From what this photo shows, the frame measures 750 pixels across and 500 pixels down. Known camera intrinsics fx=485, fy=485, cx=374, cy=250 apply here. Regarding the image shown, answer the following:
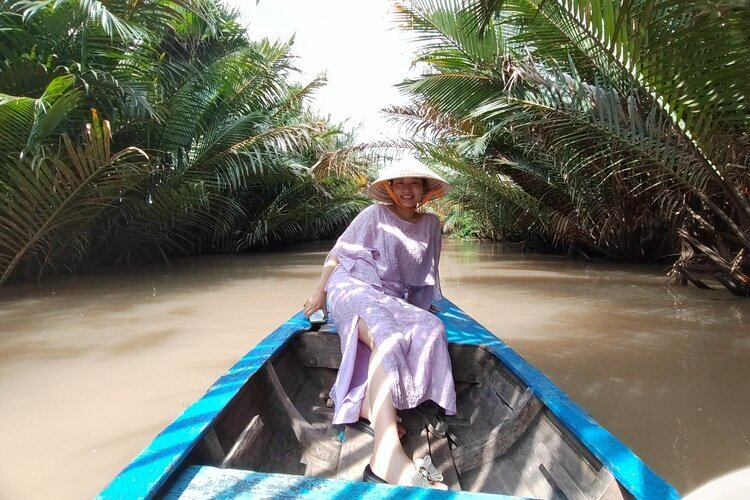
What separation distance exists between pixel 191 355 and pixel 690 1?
3431mm

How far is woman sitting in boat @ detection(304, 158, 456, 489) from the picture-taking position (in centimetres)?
167

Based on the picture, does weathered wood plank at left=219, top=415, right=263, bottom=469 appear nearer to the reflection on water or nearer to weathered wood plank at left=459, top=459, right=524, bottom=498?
the reflection on water

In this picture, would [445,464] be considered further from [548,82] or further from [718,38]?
[548,82]

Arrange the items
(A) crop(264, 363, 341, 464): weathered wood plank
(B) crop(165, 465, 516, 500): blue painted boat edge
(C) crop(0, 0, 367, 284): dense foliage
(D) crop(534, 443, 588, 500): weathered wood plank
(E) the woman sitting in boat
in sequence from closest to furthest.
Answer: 1. (B) crop(165, 465, 516, 500): blue painted boat edge
2. (D) crop(534, 443, 588, 500): weathered wood plank
3. (E) the woman sitting in boat
4. (A) crop(264, 363, 341, 464): weathered wood plank
5. (C) crop(0, 0, 367, 284): dense foliage

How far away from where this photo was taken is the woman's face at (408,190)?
2.38 m

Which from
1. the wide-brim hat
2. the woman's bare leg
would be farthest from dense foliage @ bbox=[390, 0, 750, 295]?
the woman's bare leg

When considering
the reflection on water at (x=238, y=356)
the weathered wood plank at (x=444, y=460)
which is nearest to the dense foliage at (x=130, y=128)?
the reflection on water at (x=238, y=356)

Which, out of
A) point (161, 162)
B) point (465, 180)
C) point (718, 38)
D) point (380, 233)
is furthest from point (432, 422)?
point (465, 180)

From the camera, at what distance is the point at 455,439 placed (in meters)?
2.08

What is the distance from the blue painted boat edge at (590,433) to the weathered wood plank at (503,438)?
0.08m

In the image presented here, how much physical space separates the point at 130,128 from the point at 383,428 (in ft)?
21.8

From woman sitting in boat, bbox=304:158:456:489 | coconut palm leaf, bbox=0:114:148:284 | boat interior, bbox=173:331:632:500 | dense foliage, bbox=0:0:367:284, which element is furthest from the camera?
dense foliage, bbox=0:0:367:284

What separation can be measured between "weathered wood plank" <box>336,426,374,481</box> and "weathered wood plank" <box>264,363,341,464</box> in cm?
8

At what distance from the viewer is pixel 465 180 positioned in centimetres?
948
